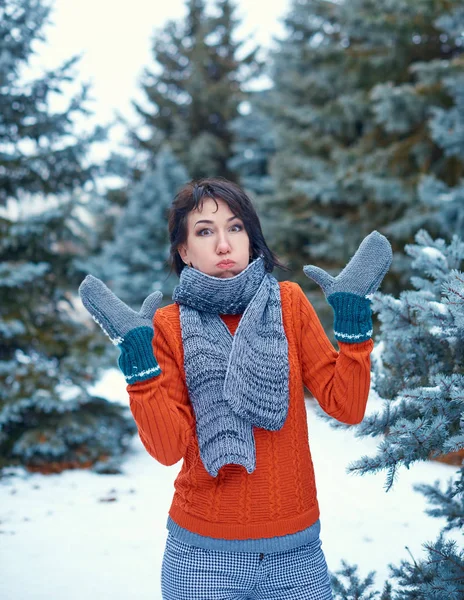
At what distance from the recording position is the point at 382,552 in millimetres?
3309

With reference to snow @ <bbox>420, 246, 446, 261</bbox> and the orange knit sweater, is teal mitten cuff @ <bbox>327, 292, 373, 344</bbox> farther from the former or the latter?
snow @ <bbox>420, 246, 446, 261</bbox>

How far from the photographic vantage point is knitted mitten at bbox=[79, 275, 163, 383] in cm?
151

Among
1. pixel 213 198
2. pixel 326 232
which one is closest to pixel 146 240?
pixel 326 232

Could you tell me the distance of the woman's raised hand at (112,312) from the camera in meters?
1.55

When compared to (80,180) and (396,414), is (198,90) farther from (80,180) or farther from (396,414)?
(396,414)

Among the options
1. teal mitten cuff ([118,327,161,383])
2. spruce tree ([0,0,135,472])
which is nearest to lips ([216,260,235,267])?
teal mitten cuff ([118,327,161,383])

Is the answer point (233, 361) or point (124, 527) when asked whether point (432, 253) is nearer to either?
point (233, 361)

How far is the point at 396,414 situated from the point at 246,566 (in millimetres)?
668

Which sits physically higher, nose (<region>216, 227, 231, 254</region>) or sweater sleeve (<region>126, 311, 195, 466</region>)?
nose (<region>216, 227, 231, 254</region>)

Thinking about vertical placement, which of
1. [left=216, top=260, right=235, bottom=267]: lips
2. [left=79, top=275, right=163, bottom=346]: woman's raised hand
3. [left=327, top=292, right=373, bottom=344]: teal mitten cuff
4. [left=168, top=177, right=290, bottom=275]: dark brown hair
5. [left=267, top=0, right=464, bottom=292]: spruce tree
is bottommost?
[left=327, top=292, right=373, bottom=344]: teal mitten cuff

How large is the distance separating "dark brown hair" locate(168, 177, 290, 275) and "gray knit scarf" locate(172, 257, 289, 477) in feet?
0.50

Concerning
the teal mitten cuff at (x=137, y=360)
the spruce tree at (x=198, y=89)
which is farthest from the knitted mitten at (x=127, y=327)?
the spruce tree at (x=198, y=89)

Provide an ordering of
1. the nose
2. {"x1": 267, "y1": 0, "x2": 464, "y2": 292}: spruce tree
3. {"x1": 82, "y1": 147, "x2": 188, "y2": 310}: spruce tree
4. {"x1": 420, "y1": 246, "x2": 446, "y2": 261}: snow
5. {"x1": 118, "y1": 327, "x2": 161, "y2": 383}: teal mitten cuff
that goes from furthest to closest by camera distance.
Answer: {"x1": 82, "y1": 147, "x2": 188, "y2": 310}: spruce tree, {"x1": 267, "y1": 0, "x2": 464, "y2": 292}: spruce tree, {"x1": 420, "y1": 246, "x2": 446, "y2": 261}: snow, the nose, {"x1": 118, "y1": 327, "x2": 161, "y2": 383}: teal mitten cuff

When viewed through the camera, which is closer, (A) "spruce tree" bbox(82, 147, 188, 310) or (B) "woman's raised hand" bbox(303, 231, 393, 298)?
(B) "woman's raised hand" bbox(303, 231, 393, 298)
